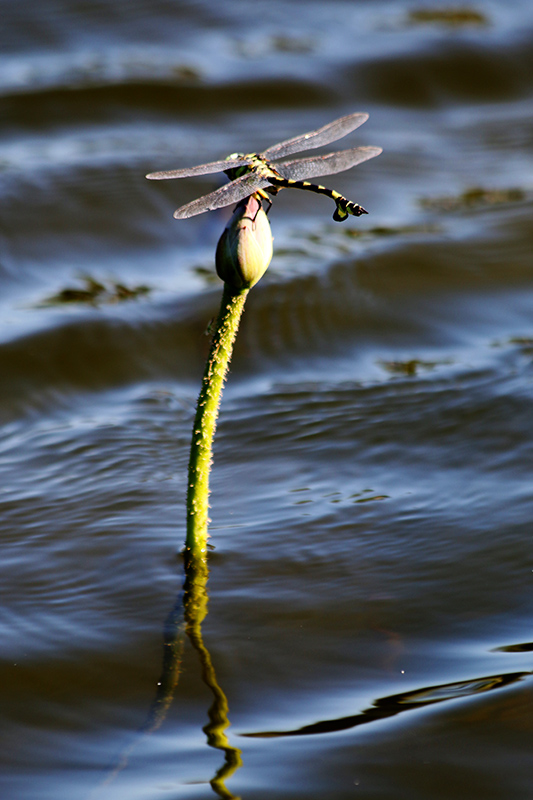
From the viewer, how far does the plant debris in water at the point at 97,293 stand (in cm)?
203

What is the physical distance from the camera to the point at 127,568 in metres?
1.17

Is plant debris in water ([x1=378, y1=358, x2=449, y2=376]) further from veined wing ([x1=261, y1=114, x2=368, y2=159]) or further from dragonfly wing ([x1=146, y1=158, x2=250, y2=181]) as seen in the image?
dragonfly wing ([x1=146, y1=158, x2=250, y2=181])

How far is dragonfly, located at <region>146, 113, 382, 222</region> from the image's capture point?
0.86m

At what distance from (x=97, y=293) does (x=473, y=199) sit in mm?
1194

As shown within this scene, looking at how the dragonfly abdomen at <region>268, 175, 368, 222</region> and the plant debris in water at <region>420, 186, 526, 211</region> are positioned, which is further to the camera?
the plant debris in water at <region>420, 186, 526, 211</region>

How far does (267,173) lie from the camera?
0.88m

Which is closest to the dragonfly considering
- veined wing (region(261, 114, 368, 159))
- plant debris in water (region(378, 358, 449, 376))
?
veined wing (region(261, 114, 368, 159))

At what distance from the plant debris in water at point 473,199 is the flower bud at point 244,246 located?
182 centimetres

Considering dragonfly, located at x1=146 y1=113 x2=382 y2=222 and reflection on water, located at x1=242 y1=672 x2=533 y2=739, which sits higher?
dragonfly, located at x1=146 y1=113 x2=382 y2=222

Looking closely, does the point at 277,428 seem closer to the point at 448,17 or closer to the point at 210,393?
the point at 210,393

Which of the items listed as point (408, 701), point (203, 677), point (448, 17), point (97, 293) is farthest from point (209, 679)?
point (448, 17)

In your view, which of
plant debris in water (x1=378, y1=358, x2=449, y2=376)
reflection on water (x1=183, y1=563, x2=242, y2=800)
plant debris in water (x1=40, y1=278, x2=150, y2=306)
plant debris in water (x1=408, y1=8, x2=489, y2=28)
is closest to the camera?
reflection on water (x1=183, y1=563, x2=242, y2=800)

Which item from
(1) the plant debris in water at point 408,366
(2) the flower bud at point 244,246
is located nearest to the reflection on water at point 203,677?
(2) the flower bud at point 244,246

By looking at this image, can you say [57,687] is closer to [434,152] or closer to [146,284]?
[146,284]
